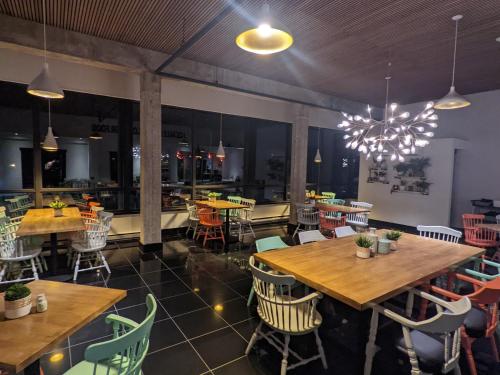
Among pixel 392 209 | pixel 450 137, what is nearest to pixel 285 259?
pixel 392 209

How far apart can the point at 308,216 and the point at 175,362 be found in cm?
428

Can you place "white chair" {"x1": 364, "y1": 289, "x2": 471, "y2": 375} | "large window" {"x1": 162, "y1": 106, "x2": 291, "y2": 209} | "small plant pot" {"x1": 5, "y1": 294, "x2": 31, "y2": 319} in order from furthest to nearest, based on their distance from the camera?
"large window" {"x1": 162, "y1": 106, "x2": 291, "y2": 209}, "white chair" {"x1": 364, "y1": 289, "x2": 471, "y2": 375}, "small plant pot" {"x1": 5, "y1": 294, "x2": 31, "y2": 319}

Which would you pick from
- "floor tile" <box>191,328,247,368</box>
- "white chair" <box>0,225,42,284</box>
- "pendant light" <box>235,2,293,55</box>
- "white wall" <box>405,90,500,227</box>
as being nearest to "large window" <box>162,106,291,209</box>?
"white chair" <box>0,225,42,284</box>

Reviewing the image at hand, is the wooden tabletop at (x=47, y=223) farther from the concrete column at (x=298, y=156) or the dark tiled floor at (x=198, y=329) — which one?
the concrete column at (x=298, y=156)

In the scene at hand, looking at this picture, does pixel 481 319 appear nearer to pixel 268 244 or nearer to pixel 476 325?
pixel 476 325

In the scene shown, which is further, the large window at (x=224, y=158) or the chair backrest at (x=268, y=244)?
the large window at (x=224, y=158)

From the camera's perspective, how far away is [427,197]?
7246mm

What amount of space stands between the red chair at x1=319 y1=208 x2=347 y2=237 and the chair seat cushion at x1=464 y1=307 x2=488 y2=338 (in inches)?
118

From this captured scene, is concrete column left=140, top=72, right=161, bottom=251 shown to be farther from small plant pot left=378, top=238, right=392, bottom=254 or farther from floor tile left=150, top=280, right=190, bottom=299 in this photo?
small plant pot left=378, top=238, right=392, bottom=254

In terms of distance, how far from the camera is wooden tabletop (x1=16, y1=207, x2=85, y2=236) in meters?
3.36

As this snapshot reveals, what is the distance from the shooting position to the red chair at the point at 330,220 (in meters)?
5.24

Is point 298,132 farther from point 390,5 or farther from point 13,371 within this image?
point 13,371

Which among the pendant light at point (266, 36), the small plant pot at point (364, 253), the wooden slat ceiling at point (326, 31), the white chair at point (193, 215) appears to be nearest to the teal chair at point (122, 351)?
the pendant light at point (266, 36)

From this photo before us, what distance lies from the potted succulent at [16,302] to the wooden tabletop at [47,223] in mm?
2223
